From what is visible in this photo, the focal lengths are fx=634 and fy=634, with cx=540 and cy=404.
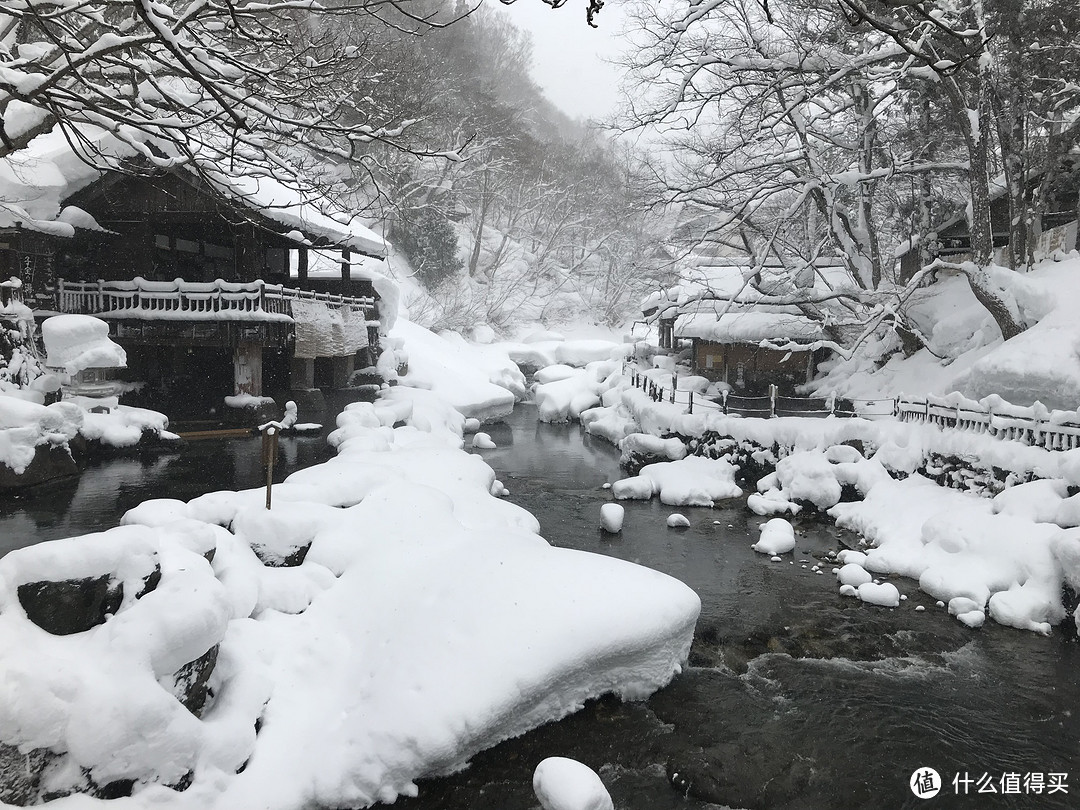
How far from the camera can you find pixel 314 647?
20.5 feet

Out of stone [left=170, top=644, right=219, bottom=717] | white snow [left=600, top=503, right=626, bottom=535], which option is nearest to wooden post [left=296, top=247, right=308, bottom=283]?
white snow [left=600, top=503, right=626, bottom=535]

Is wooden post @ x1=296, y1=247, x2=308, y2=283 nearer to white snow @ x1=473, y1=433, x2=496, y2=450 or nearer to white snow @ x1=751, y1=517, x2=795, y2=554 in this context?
white snow @ x1=473, y1=433, x2=496, y2=450

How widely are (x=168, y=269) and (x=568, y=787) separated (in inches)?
767

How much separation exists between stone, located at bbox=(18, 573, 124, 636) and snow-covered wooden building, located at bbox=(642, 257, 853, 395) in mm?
14182

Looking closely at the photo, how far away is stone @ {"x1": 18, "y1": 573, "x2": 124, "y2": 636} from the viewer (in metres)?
4.86

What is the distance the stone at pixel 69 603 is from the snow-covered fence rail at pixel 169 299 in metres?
12.3

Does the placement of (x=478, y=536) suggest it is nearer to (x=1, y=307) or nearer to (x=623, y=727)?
(x=623, y=727)

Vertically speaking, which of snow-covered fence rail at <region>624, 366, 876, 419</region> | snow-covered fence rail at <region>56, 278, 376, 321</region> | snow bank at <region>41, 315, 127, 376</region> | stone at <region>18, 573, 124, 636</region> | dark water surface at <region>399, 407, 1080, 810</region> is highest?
snow-covered fence rail at <region>56, 278, 376, 321</region>

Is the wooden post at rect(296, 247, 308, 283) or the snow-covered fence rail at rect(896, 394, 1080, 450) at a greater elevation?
the wooden post at rect(296, 247, 308, 283)

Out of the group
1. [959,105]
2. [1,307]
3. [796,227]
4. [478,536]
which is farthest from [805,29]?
[1,307]

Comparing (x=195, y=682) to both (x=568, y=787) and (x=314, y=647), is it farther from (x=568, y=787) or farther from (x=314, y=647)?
(x=568, y=787)

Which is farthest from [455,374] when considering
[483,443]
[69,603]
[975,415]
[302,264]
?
[69,603]

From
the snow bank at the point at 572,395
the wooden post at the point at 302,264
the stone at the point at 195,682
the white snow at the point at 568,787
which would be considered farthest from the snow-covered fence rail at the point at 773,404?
the stone at the point at 195,682

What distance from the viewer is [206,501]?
770 centimetres
